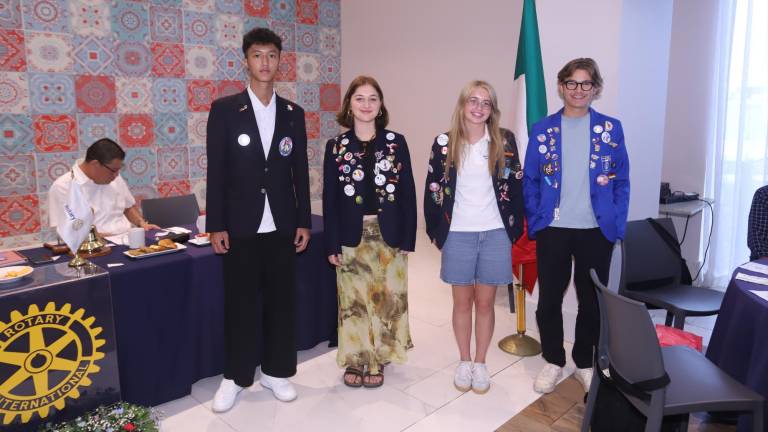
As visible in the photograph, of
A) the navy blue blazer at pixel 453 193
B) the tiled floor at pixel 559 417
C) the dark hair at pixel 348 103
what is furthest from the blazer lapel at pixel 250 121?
the tiled floor at pixel 559 417

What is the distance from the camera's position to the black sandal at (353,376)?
284 cm

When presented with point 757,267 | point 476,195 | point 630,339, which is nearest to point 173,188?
point 476,195

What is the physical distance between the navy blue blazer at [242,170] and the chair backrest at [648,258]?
5.87 feet

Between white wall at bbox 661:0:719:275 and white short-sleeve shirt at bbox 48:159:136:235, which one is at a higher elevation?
white wall at bbox 661:0:719:275

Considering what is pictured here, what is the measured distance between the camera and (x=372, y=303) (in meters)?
2.75

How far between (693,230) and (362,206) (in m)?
3.10

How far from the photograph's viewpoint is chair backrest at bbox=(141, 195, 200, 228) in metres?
3.70

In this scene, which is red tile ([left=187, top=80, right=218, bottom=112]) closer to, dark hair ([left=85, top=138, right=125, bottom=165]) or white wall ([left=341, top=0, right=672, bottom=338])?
white wall ([left=341, top=0, right=672, bottom=338])

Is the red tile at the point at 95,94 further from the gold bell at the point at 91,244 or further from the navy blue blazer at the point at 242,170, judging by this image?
the navy blue blazer at the point at 242,170

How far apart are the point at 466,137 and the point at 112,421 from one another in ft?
6.27


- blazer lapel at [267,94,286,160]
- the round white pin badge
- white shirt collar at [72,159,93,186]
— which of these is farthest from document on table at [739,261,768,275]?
white shirt collar at [72,159,93,186]

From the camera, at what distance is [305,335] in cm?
321

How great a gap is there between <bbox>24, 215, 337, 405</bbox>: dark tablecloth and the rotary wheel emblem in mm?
191

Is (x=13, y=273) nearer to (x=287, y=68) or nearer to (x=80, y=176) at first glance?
(x=80, y=176)
